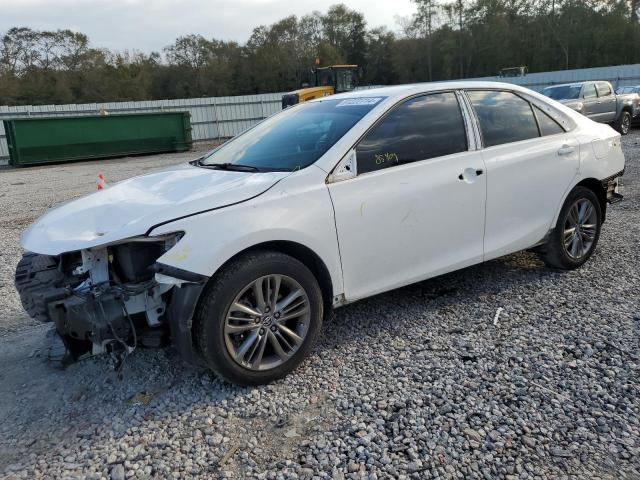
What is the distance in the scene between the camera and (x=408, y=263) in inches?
146

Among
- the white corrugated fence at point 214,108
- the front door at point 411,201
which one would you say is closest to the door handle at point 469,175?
the front door at point 411,201

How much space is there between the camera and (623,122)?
17.7 meters

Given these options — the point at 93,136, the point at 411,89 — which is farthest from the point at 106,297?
the point at 93,136

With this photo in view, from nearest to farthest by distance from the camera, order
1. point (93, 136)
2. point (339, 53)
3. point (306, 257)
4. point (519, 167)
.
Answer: point (306, 257) → point (519, 167) → point (93, 136) → point (339, 53)

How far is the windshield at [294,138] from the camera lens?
11.8 feet

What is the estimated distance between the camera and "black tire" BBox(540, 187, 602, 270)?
15.3 ft

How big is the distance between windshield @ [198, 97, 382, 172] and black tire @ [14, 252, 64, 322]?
4.40 feet

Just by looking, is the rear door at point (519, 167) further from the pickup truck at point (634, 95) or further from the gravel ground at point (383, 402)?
the pickup truck at point (634, 95)

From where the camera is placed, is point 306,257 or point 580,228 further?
point 580,228

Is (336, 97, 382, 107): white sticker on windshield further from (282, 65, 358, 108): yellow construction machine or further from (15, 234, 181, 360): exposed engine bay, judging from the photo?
(282, 65, 358, 108): yellow construction machine

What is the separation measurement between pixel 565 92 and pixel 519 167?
1435 centimetres

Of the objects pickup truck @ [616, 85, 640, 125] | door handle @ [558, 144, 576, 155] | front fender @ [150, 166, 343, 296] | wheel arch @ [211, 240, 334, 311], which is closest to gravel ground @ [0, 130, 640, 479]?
wheel arch @ [211, 240, 334, 311]

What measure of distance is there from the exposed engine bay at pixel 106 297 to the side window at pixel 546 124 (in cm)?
332

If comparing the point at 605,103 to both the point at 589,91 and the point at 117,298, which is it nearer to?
the point at 589,91
